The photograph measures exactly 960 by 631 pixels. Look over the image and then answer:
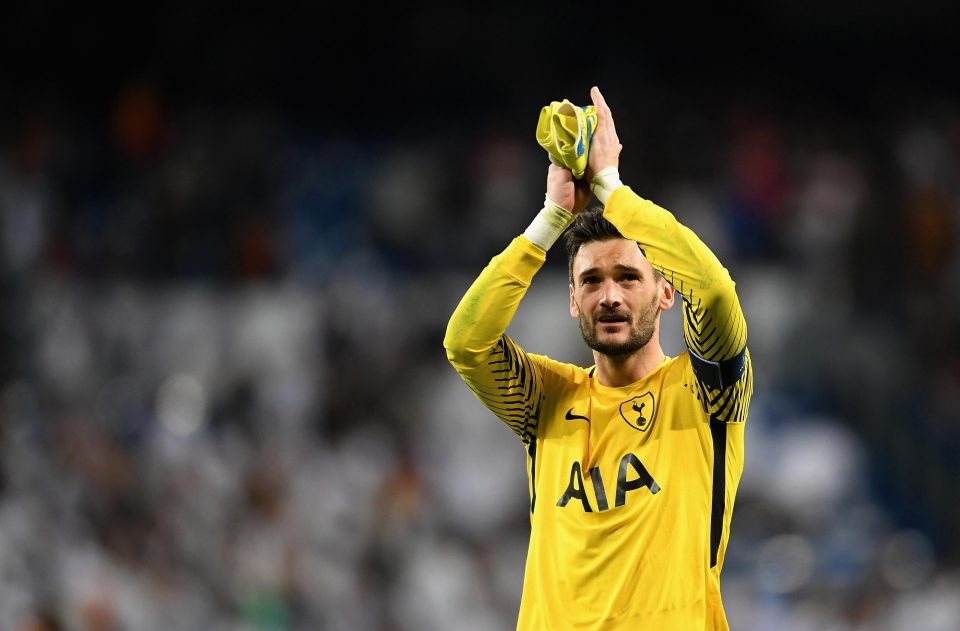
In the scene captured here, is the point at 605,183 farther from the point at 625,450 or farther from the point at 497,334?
the point at 625,450

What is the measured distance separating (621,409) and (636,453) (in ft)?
0.52

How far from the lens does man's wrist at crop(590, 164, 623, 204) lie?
3822 mm

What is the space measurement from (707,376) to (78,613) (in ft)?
22.5

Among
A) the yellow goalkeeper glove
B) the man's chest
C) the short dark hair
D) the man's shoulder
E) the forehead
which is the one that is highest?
the yellow goalkeeper glove

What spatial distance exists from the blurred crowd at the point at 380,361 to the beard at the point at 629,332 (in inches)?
199

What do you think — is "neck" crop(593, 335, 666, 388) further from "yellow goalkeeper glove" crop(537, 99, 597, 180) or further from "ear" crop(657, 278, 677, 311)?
"yellow goalkeeper glove" crop(537, 99, 597, 180)

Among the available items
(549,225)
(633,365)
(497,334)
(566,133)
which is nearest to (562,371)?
(633,365)

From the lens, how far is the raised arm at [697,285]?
3619 millimetres

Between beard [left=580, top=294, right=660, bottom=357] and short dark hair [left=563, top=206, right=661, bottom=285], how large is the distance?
0.43 feet

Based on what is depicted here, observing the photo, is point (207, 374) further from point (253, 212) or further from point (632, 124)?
point (632, 124)

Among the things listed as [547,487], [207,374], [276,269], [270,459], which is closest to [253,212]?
[276,269]

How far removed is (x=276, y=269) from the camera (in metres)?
11.9

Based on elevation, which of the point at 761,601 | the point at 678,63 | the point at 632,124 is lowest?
the point at 761,601

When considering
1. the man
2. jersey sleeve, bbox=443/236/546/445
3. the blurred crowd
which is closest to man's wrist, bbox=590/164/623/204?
the man
